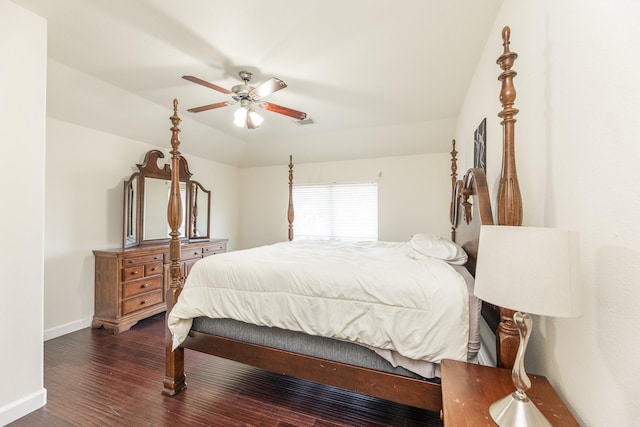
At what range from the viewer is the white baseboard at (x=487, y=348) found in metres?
1.41

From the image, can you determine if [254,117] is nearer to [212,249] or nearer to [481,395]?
[212,249]

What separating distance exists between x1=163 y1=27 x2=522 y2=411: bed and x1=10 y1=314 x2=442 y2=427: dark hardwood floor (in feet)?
0.71

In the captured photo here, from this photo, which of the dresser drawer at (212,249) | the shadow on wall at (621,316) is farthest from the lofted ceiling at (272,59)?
the shadow on wall at (621,316)

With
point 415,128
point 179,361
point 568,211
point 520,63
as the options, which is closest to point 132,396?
point 179,361

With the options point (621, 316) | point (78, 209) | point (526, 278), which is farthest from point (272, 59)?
point (78, 209)

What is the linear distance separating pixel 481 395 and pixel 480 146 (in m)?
2.06

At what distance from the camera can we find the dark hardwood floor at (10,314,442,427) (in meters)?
1.78

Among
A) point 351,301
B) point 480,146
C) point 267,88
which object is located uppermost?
point 267,88

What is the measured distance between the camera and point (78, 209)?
317cm

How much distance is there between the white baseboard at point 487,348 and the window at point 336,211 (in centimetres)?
304

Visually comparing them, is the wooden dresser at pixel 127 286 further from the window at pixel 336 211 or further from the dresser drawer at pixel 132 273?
the window at pixel 336 211

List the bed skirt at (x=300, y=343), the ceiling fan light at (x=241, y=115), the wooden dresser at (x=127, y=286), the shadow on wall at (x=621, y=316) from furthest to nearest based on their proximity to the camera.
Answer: the wooden dresser at (x=127, y=286)
the ceiling fan light at (x=241, y=115)
the bed skirt at (x=300, y=343)
the shadow on wall at (x=621, y=316)

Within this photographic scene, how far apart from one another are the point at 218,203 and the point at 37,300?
134 inches

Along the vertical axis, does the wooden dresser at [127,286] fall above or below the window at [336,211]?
below
